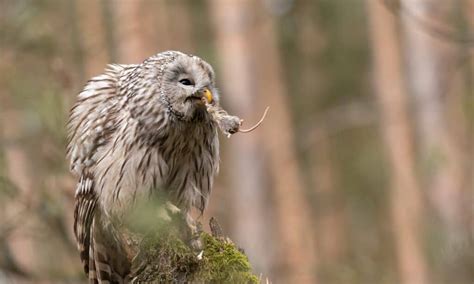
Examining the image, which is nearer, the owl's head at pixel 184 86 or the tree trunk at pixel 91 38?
the owl's head at pixel 184 86

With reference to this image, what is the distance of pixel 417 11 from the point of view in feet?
46.7

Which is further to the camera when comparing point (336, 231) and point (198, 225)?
point (336, 231)

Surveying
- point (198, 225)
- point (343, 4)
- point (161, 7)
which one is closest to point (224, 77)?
point (161, 7)

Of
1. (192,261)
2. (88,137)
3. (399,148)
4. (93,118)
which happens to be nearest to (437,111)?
(399,148)

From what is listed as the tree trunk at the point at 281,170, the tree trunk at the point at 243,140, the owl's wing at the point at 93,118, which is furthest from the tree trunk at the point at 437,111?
the owl's wing at the point at 93,118

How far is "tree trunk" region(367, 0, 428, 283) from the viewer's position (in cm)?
1800

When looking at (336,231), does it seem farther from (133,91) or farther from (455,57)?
(133,91)

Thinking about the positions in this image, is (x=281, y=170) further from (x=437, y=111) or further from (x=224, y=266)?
(x=224, y=266)

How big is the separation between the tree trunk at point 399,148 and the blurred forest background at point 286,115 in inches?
1.4

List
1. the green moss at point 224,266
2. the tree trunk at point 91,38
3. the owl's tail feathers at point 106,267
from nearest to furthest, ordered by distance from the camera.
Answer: the green moss at point 224,266 → the owl's tail feathers at point 106,267 → the tree trunk at point 91,38

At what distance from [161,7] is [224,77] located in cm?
372

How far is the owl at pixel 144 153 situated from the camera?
6828 mm

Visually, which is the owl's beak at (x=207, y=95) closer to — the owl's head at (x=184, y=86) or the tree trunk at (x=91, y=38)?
the owl's head at (x=184, y=86)

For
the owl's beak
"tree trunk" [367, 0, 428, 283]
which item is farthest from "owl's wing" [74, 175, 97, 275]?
"tree trunk" [367, 0, 428, 283]
